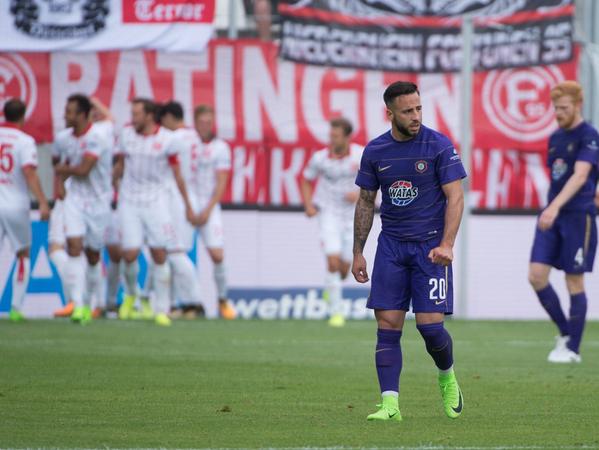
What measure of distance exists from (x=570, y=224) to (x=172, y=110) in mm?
6206

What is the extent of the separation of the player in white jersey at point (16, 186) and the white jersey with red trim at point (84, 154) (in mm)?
470

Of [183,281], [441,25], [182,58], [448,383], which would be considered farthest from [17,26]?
[448,383]

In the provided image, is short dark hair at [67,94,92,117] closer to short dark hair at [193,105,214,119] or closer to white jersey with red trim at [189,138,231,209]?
short dark hair at [193,105,214,119]

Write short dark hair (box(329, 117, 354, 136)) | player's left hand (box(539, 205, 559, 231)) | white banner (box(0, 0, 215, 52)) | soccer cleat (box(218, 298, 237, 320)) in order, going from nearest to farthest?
player's left hand (box(539, 205, 559, 231)), short dark hair (box(329, 117, 354, 136)), soccer cleat (box(218, 298, 237, 320)), white banner (box(0, 0, 215, 52))

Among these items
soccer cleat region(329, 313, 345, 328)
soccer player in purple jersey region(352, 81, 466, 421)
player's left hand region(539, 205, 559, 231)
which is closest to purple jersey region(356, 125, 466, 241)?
soccer player in purple jersey region(352, 81, 466, 421)

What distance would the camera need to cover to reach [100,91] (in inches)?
751

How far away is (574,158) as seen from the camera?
12797 millimetres

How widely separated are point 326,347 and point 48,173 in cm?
599

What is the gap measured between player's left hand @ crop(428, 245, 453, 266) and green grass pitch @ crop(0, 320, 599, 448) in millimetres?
924

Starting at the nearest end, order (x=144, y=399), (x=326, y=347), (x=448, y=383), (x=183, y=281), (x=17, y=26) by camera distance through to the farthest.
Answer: (x=448, y=383)
(x=144, y=399)
(x=326, y=347)
(x=183, y=281)
(x=17, y=26)

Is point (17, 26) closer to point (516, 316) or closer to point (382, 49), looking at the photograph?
point (382, 49)

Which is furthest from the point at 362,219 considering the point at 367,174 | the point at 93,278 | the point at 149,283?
the point at 149,283

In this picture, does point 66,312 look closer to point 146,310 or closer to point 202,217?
point 146,310

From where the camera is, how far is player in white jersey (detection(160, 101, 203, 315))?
1750 centimetres
